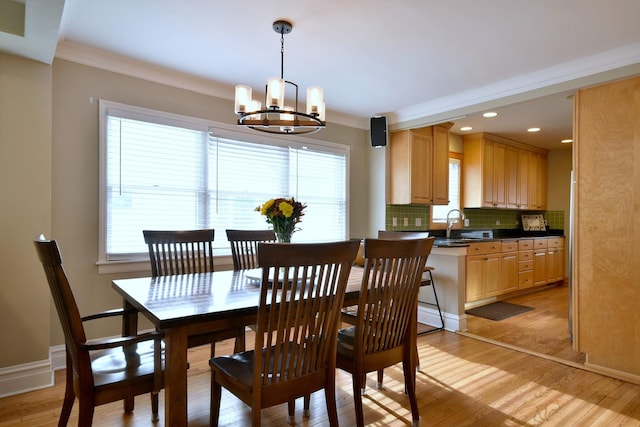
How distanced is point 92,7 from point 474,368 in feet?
11.9

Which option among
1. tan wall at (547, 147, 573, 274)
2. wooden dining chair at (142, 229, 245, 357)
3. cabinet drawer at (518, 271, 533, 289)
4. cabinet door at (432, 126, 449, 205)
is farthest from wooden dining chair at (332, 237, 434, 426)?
tan wall at (547, 147, 573, 274)

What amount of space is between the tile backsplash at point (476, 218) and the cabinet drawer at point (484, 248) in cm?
76

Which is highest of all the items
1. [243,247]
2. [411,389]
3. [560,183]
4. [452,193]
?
[560,183]

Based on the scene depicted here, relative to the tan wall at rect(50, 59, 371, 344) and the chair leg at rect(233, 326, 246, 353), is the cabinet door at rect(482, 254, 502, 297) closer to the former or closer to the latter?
the chair leg at rect(233, 326, 246, 353)

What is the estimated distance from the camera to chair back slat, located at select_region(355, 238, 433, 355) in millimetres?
1761

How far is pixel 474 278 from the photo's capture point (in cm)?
461

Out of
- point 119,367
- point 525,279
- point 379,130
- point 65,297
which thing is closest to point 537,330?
point 525,279

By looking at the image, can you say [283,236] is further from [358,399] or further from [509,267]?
[509,267]

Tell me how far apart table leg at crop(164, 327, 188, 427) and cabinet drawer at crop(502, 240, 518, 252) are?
184 inches

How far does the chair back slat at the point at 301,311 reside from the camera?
141cm

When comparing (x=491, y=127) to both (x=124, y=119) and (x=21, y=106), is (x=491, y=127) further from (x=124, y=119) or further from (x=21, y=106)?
(x=21, y=106)

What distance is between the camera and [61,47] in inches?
108

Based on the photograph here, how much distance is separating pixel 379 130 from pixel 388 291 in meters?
3.05

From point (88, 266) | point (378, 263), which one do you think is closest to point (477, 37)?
point (378, 263)
